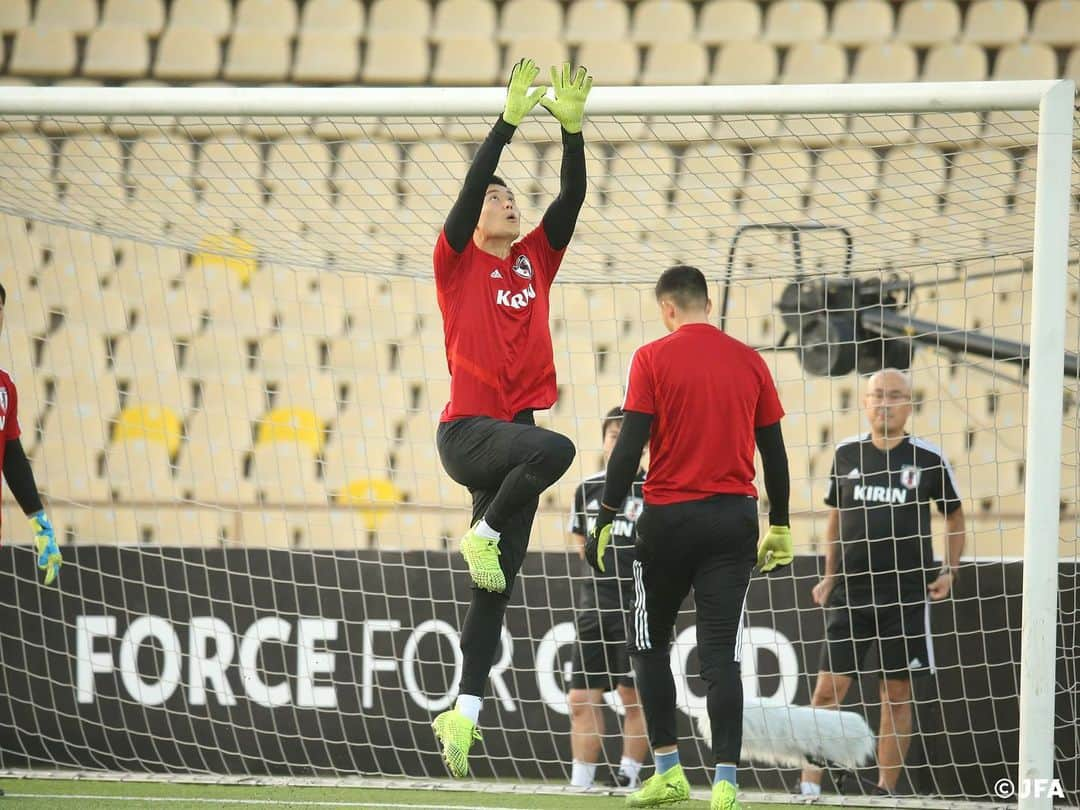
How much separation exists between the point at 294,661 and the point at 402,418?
3.29m

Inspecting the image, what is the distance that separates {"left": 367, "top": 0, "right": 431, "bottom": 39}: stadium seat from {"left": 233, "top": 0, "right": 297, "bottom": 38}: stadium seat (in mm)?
611

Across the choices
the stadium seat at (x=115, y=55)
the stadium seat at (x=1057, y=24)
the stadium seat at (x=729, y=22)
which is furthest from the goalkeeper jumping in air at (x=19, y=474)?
the stadium seat at (x=1057, y=24)

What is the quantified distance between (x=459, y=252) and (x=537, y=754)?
9.03 ft

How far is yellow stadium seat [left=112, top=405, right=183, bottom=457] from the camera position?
27.9 ft

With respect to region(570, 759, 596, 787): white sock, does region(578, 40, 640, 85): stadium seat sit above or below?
above

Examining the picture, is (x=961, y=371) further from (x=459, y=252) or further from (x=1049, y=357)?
(x=459, y=252)

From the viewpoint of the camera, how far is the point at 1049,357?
404 cm

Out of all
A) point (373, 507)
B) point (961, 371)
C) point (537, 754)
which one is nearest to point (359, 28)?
point (373, 507)

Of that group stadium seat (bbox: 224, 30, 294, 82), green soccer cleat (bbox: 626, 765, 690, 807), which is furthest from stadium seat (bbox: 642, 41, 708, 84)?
green soccer cleat (bbox: 626, 765, 690, 807)

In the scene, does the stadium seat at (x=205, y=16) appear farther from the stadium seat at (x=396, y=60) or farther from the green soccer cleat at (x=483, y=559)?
the green soccer cleat at (x=483, y=559)

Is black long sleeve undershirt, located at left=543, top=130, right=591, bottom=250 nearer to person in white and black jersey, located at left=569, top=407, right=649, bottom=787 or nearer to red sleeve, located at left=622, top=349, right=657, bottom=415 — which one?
red sleeve, located at left=622, top=349, right=657, bottom=415

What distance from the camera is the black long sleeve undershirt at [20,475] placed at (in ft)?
16.0

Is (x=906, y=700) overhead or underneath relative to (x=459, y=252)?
underneath

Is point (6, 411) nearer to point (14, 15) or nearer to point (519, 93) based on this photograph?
point (519, 93)
